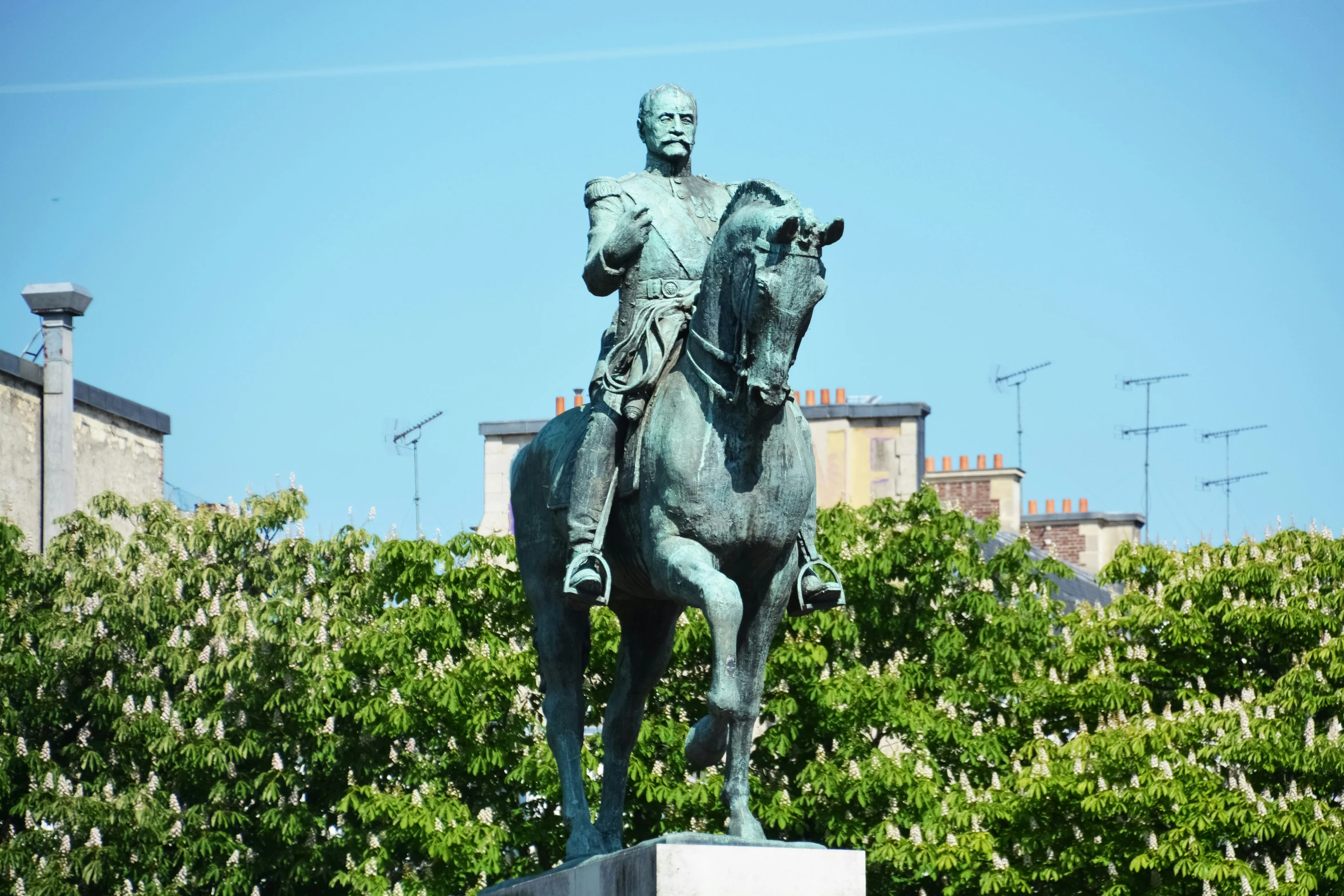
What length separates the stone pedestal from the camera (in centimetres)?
1157

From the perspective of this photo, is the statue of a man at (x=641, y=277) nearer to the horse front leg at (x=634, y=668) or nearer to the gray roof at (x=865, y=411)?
the horse front leg at (x=634, y=668)

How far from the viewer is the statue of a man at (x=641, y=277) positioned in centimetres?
1276

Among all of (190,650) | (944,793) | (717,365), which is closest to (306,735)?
(190,650)

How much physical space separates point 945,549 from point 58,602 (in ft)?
38.4

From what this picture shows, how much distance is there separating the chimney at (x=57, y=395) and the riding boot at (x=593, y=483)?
104 ft

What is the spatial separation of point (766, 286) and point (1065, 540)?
5052 cm

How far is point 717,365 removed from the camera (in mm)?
12305

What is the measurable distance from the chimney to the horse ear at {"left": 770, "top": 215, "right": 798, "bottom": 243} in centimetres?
3302

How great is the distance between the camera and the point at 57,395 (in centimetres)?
4319

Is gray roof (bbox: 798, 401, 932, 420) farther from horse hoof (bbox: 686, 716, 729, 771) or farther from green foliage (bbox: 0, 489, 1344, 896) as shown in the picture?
horse hoof (bbox: 686, 716, 729, 771)

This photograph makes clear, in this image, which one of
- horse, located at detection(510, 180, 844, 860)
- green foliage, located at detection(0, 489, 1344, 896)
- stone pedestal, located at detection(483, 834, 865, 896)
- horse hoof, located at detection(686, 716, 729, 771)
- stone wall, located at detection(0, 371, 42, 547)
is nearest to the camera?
stone pedestal, located at detection(483, 834, 865, 896)

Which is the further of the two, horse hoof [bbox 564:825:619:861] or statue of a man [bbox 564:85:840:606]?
horse hoof [bbox 564:825:619:861]

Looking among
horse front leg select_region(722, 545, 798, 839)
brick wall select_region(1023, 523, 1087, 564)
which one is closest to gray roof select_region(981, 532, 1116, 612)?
Answer: brick wall select_region(1023, 523, 1087, 564)

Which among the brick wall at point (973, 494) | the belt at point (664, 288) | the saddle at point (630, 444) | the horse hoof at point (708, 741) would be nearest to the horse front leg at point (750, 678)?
the horse hoof at point (708, 741)
